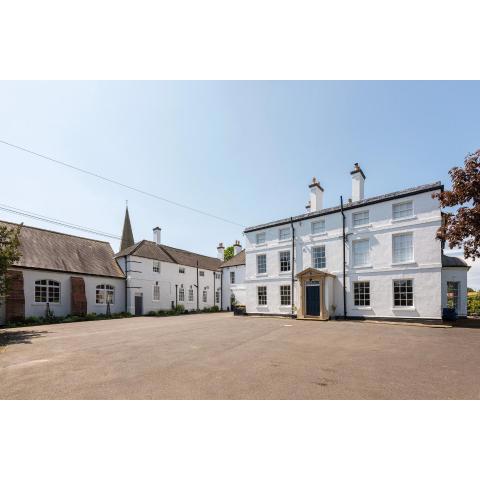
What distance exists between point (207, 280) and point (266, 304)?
16.7 m

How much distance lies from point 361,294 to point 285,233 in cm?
813

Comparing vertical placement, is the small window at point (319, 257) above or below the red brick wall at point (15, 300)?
above

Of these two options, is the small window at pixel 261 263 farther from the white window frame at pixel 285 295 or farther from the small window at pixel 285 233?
the white window frame at pixel 285 295

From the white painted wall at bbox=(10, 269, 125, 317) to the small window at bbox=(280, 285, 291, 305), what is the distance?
17150mm

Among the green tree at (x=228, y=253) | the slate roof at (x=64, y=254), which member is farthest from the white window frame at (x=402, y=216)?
the green tree at (x=228, y=253)

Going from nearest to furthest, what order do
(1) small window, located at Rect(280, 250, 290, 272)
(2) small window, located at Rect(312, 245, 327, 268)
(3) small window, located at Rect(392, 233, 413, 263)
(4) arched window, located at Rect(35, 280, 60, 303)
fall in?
(3) small window, located at Rect(392, 233, 413, 263)
(2) small window, located at Rect(312, 245, 327, 268)
(4) arched window, located at Rect(35, 280, 60, 303)
(1) small window, located at Rect(280, 250, 290, 272)

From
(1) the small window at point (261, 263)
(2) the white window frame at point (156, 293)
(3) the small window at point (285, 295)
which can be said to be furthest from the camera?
(2) the white window frame at point (156, 293)

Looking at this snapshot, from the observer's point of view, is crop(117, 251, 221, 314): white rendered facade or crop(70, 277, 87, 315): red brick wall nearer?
crop(70, 277, 87, 315): red brick wall

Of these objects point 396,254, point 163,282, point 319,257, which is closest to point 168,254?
point 163,282

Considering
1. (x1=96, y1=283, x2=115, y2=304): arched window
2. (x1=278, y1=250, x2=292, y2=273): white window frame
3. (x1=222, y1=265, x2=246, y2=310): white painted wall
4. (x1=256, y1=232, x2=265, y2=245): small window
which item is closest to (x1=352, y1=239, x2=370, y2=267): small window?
(x1=278, y1=250, x2=292, y2=273): white window frame

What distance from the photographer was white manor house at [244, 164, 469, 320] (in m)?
17.5

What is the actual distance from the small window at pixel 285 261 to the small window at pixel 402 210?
8.84 meters

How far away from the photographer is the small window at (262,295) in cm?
2545

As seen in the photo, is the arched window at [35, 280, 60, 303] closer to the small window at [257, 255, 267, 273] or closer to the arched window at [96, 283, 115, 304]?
the arched window at [96, 283, 115, 304]
